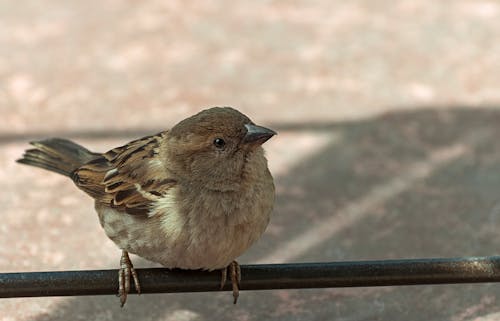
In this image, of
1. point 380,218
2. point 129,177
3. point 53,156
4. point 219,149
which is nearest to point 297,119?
point 380,218

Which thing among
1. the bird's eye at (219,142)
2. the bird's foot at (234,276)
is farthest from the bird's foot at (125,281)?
the bird's eye at (219,142)

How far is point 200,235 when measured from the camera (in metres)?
3.32

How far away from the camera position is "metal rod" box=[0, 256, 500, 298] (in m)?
3.04

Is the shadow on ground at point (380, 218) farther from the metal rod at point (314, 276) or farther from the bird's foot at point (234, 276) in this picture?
the metal rod at point (314, 276)

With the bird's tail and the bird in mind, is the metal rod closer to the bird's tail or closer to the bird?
the bird

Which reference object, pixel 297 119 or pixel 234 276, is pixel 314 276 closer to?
pixel 234 276

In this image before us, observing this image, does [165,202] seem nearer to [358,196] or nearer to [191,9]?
[358,196]

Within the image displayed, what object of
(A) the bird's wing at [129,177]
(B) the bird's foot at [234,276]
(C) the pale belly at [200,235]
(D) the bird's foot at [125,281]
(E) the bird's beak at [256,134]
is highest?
(E) the bird's beak at [256,134]

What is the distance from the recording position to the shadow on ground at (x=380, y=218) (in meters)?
3.79

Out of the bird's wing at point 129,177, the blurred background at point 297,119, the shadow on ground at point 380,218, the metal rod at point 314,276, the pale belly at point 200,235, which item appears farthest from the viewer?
the blurred background at point 297,119

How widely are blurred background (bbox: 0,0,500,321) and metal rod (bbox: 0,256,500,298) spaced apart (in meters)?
0.58

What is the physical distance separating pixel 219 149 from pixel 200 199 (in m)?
0.19

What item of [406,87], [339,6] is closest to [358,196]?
[406,87]

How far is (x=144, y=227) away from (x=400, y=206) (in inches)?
59.6
